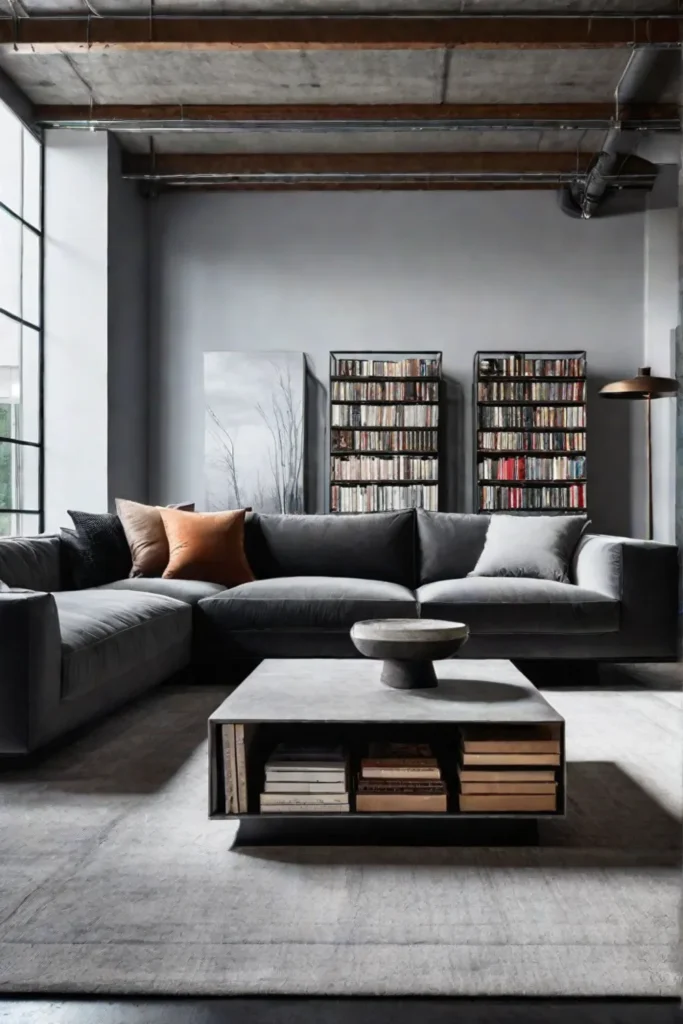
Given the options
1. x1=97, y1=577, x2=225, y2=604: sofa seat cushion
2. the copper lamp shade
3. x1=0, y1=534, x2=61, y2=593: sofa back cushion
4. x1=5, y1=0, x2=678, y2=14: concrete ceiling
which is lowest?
x1=97, y1=577, x2=225, y2=604: sofa seat cushion

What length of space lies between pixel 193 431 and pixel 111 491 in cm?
114

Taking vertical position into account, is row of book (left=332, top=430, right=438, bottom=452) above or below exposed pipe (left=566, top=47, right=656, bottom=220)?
below

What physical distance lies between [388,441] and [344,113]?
8.29 ft

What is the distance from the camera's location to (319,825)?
6.59ft

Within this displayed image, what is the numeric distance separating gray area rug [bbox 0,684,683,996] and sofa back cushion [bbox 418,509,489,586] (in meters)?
2.16

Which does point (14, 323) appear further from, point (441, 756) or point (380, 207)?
point (441, 756)

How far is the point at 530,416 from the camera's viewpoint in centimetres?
698

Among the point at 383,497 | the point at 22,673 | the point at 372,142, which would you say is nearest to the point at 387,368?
the point at 383,497

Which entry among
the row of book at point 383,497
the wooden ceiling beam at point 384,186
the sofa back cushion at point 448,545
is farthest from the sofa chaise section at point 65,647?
the wooden ceiling beam at point 384,186

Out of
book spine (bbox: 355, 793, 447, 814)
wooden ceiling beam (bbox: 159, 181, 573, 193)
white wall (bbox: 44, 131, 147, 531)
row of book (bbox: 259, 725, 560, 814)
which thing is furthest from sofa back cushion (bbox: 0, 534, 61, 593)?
wooden ceiling beam (bbox: 159, 181, 573, 193)

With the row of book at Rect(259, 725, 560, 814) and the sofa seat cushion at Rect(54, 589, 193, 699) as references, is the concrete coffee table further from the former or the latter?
the sofa seat cushion at Rect(54, 589, 193, 699)

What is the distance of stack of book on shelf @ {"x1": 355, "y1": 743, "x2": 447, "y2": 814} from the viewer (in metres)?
1.93

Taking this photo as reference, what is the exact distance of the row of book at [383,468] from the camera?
23.1 feet

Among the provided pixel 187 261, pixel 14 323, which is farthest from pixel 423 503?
pixel 14 323
